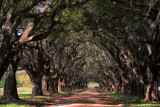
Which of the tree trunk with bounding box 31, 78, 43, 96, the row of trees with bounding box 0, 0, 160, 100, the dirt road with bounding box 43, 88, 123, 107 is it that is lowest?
the dirt road with bounding box 43, 88, 123, 107

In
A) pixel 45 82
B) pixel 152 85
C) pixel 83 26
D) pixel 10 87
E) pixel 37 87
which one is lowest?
pixel 37 87

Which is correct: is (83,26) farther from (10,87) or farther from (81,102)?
(10,87)

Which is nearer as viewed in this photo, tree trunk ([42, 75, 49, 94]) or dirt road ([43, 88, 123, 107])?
dirt road ([43, 88, 123, 107])

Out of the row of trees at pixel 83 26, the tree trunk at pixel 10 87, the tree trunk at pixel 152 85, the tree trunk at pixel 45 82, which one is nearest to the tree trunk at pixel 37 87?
the tree trunk at pixel 45 82

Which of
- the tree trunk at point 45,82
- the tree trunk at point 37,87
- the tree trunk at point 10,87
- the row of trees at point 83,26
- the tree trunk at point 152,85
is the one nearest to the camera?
the row of trees at point 83,26

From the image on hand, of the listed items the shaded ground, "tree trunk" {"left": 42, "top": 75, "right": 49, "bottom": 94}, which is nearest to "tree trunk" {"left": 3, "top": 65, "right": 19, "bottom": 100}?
the shaded ground

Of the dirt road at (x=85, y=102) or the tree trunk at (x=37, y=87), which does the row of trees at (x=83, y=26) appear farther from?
the dirt road at (x=85, y=102)

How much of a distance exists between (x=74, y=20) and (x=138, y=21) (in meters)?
5.10

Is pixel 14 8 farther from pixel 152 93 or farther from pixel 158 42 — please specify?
pixel 152 93

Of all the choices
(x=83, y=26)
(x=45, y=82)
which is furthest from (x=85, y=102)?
(x=45, y=82)

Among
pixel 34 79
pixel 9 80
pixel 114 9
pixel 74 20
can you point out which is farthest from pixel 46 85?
pixel 114 9

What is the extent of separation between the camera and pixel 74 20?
17.5m

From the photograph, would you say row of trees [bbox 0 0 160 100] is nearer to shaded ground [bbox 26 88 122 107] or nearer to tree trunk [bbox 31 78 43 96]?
tree trunk [bbox 31 78 43 96]

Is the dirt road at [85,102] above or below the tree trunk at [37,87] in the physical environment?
below
